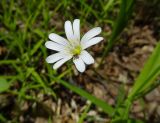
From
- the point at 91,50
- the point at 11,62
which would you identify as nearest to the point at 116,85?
the point at 91,50

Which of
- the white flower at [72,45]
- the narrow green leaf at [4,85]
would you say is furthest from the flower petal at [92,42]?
the narrow green leaf at [4,85]

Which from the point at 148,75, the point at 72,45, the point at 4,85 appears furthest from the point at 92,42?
the point at 4,85

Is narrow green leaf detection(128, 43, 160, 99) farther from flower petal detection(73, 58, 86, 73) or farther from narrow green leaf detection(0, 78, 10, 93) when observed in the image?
narrow green leaf detection(0, 78, 10, 93)

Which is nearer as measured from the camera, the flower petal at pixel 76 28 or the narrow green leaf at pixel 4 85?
the flower petal at pixel 76 28

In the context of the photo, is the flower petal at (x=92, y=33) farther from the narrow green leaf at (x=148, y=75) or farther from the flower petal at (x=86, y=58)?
the narrow green leaf at (x=148, y=75)

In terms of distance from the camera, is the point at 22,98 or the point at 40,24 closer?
the point at 22,98

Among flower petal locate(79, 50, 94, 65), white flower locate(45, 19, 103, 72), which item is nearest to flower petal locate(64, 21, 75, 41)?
white flower locate(45, 19, 103, 72)

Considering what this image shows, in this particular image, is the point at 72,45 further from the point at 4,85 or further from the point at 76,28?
the point at 4,85

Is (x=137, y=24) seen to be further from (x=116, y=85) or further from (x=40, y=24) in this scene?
(x=40, y=24)
